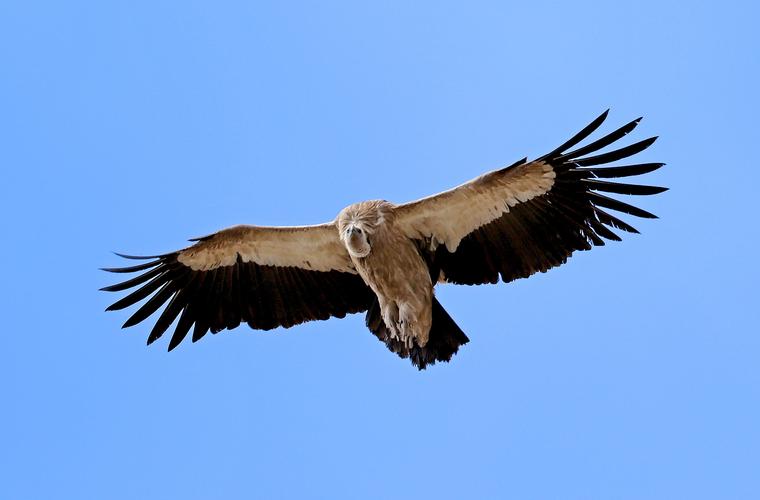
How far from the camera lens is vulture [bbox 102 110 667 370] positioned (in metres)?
9.52

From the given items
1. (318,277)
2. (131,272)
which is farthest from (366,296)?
(131,272)

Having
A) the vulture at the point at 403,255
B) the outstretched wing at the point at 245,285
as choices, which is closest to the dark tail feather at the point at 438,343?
the vulture at the point at 403,255

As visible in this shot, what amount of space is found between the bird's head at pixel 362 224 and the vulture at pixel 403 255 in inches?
0.4

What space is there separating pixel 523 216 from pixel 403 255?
3.30ft

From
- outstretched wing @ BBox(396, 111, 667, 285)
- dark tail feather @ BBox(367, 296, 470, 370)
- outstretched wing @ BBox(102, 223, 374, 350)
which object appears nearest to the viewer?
outstretched wing @ BBox(396, 111, 667, 285)

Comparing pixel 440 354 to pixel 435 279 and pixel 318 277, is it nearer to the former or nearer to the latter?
pixel 435 279

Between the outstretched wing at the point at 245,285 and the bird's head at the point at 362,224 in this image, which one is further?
the outstretched wing at the point at 245,285

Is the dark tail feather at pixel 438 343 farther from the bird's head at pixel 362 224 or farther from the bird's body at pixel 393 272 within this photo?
the bird's head at pixel 362 224

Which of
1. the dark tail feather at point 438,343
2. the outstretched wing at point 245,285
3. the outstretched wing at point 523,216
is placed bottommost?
the dark tail feather at point 438,343

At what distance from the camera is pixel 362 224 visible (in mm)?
9656

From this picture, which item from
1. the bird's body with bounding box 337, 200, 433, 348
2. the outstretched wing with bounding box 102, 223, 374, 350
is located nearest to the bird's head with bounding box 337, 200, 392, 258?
the bird's body with bounding box 337, 200, 433, 348

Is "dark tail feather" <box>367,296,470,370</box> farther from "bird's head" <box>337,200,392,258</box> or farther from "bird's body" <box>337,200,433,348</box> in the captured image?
"bird's head" <box>337,200,392,258</box>

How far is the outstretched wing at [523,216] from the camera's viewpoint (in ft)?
30.8

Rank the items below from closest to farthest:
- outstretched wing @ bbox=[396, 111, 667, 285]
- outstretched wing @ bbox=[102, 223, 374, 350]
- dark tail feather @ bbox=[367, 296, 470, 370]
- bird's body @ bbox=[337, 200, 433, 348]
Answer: outstretched wing @ bbox=[396, 111, 667, 285], bird's body @ bbox=[337, 200, 433, 348], dark tail feather @ bbox=[367, 296, 470, 370], outstretched wing @ bbox=[102, 223, 374, 350]
